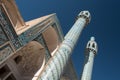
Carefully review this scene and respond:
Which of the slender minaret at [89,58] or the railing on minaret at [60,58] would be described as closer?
the railing on minaret at [60,58]

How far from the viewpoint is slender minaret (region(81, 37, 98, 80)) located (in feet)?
29.0

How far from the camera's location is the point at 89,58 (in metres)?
A: 10.1

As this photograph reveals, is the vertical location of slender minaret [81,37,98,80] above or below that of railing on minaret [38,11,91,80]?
below

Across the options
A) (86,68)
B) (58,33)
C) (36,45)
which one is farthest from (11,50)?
(86,68)

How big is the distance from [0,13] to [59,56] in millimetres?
1840

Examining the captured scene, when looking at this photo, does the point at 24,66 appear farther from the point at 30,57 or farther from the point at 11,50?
the point at 11,50

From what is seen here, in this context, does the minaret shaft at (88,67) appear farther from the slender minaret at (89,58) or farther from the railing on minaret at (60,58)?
the railing on minaret at (60,58)

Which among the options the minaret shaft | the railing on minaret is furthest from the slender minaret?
the railing on minaret

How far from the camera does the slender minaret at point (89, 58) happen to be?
29.0 ft

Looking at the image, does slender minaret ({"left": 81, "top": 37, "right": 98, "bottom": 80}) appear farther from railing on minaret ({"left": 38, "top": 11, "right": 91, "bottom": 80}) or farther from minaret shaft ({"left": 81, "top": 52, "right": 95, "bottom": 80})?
railing on minaret ({"left": 38, "top": 11, "right": 91, "bottom": 80})

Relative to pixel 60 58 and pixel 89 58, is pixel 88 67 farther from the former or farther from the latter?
pixel 60 58

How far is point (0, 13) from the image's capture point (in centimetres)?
402

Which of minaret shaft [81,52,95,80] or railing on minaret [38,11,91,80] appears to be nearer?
railing on minaret [38,11,91,80]

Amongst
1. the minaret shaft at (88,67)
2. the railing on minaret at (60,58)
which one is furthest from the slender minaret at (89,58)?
the railing on minaret at (60,58)
